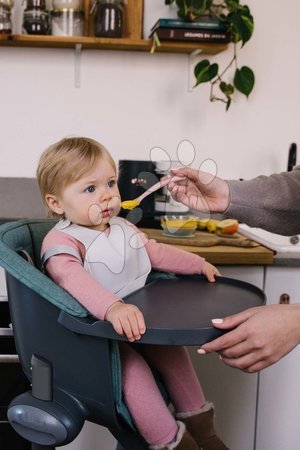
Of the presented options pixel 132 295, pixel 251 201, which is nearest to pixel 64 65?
pixel 251 201

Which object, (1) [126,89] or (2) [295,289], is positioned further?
(1) [126,89]

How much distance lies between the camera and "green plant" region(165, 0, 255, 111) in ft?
7.25

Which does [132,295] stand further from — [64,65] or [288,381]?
[64,65]

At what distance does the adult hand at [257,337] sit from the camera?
115cm

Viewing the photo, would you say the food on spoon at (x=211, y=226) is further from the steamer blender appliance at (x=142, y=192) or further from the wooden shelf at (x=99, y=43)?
the wooden shelf at (x=99, y=43)

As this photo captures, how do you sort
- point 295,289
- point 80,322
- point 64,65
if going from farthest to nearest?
point 64,65 → point 295,289 → point 80,322

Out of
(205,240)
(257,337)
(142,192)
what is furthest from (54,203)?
(205,240)

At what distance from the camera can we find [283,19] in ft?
7.99

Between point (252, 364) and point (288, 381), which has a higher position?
point (252, 364)

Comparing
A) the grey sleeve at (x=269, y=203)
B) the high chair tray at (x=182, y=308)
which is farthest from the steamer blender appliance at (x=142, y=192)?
the high chair tray at (x=182, y=308)

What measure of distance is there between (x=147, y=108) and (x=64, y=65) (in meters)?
0.35

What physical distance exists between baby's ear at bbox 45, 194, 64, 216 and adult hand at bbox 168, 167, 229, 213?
0.23 meters

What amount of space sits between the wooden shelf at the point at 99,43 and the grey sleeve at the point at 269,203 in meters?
0.77

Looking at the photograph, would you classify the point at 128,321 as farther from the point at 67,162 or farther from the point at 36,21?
the point at 36,21
